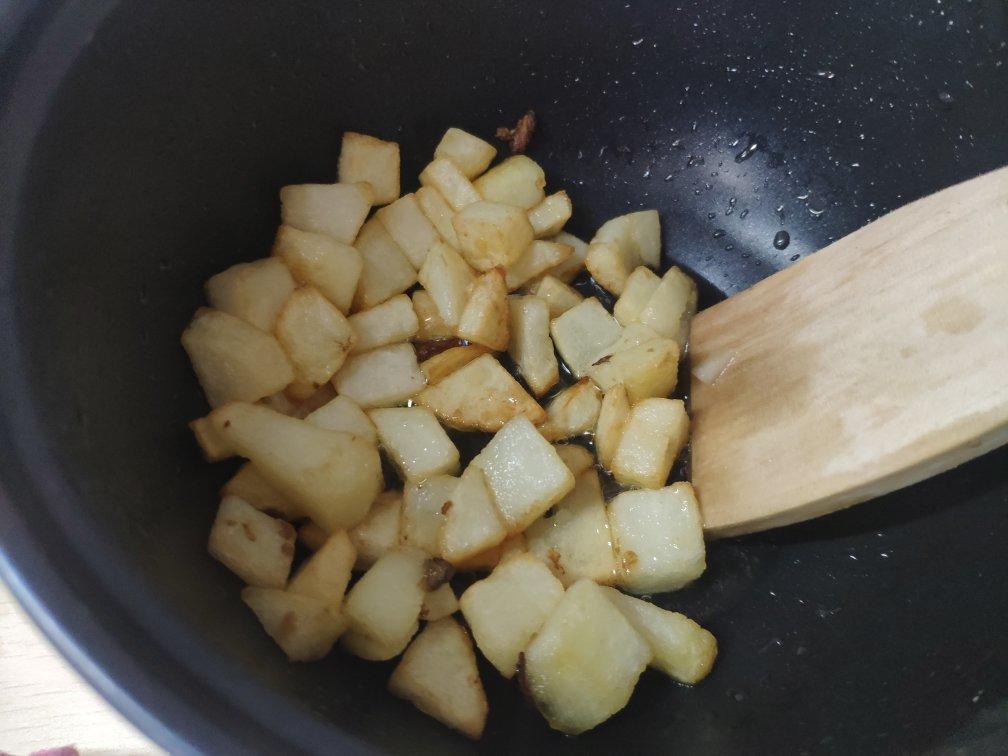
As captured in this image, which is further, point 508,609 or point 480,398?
point 480,398

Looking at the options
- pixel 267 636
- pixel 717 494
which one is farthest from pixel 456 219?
pixel 267 636

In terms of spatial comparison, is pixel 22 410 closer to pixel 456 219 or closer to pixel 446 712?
pixel 446 712

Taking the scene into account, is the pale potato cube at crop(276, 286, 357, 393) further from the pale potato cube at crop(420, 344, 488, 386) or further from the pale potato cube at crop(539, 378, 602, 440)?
the pale potato cube at crop(539, 378, 602, 440)

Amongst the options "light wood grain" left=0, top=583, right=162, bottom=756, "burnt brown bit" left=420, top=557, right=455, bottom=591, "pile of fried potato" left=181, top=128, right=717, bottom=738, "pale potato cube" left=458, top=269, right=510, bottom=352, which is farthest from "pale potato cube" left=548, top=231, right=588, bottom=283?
"light wood grain" left=0, top=583, right=162, bottom=756

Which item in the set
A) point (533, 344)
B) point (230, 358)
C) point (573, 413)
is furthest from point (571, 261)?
point (230, 358)

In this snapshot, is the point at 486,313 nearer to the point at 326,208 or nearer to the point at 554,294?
the point at 554,294

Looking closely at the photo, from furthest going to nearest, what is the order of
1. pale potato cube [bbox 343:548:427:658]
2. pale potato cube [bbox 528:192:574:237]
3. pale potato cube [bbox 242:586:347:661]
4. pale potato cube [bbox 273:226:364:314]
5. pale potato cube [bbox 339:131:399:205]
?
pale potato cube [bbox 528:192:574:237] < pale potato cube [bbox 339:131:399:205] < pale potato cube [bbox 273:226:364:314] < pale potato cube [bbox 343:548:427:658] < pale potato cube [bbox 242:586:347:661]
